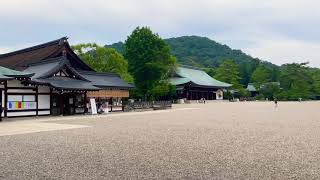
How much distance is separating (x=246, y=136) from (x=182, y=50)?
418 feet

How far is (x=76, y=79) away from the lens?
29.7m

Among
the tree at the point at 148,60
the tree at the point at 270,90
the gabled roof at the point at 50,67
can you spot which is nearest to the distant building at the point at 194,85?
the tree at the point at 270,90

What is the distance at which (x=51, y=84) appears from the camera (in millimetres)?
25656

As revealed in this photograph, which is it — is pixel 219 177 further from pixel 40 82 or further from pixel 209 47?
pixel 209 47

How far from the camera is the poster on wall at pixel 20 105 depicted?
2469 cm

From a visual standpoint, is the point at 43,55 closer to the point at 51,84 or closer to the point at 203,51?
the point at 51,84

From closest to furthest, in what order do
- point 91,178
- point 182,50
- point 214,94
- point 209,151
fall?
point 91,178 → point 209,151 → point 214,94 → point 182,50

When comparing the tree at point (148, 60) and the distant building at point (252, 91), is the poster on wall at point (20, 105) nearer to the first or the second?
the tree at point (148, 60)

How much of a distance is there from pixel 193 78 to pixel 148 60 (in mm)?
21442

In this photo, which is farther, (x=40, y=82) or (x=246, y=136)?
(x=40, y=82)

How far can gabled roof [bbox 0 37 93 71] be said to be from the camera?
109ft

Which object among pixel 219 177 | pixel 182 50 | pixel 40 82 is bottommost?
pixel 219 177

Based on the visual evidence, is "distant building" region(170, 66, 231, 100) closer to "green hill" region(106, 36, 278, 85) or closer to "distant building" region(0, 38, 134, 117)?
"distant building" region(0, 38, 134, 117)

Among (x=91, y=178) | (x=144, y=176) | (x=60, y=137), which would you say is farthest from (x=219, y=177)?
(x=60, y=137)
